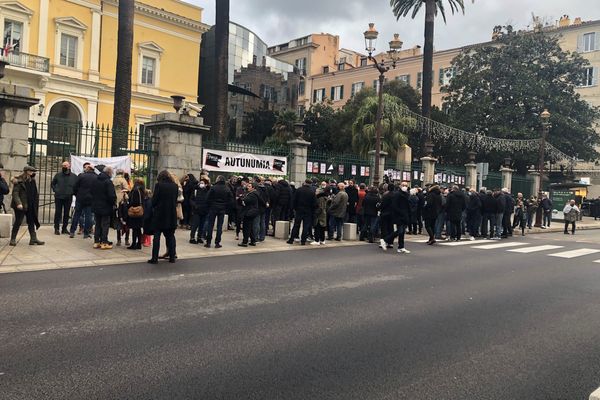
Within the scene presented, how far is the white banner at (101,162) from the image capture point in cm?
1290

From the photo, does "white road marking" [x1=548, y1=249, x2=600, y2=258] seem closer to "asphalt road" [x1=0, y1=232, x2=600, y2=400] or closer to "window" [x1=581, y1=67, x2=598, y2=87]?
"asphalt road" [x1=0, y1=232, x2=600, y2=400]

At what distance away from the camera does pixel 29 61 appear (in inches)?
1261

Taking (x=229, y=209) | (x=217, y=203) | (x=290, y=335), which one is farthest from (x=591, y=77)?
(x=290, y=335)

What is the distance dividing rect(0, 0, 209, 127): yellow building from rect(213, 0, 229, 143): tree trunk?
565 inches

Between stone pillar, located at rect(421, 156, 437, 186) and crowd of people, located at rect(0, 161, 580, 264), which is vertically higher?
stone pillar, located at rect(421, 156, 437, 186)

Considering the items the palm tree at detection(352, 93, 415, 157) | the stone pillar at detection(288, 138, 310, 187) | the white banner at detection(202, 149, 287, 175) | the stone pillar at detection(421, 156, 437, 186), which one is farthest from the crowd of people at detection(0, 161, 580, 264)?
the palm tree at detection(352, 93, 415, 157)

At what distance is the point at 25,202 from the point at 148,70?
3378 cm

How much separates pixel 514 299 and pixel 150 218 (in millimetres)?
6409

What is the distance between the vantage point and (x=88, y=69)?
36312 mm

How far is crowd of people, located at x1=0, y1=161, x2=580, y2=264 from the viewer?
9.67 meters

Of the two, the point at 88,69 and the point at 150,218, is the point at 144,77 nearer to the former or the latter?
the point at 88,69

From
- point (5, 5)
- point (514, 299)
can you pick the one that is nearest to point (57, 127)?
point (514, 299)

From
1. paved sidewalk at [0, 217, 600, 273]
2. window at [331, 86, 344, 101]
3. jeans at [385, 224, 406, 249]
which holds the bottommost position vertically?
paved sidewalk at [0, 217, 600, 273]

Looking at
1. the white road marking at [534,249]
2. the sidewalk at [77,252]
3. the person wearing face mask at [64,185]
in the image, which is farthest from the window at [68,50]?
the white road marking at [534,249]
